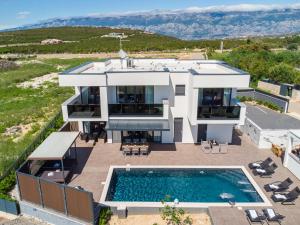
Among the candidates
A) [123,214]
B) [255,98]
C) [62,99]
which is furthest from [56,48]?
[123,214]

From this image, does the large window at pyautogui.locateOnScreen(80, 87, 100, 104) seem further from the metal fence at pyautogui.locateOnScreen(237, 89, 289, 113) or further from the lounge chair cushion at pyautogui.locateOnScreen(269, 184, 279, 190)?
the metal fence at pyautogui.locateOnScreen(237, 89, 289, 113)

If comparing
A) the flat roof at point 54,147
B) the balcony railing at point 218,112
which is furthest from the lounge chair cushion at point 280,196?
the flat roof at point 54,147

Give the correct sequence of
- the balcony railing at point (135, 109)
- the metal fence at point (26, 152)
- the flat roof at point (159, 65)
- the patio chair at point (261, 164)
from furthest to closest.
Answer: the flat roof at point (159, 65), the balcony railing at point (135, 109), the patio chair at point (261, 164), the metal fence at point (26, 152)

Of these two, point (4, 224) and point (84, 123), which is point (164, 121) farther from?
point (4, 224)

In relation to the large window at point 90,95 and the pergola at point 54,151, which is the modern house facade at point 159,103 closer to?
the large window at point 90,95

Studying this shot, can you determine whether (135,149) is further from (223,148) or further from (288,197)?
(288,197)

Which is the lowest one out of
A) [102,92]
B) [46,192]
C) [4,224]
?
[4,224]

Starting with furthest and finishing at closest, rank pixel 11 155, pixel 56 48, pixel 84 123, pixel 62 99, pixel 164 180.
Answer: pixel 56 48
pixel 62 99
pixel 84 123
pixel 11 155
pixel 164 180
